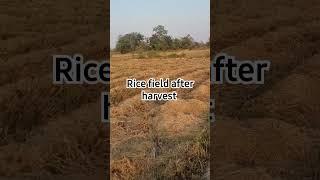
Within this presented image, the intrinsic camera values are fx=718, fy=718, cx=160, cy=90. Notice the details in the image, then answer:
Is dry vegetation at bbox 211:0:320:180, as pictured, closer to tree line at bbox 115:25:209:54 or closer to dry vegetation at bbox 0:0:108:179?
tree line at bbox 115:25:209:54

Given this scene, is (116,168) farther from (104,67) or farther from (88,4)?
(88,4)

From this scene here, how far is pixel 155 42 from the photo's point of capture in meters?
4.40

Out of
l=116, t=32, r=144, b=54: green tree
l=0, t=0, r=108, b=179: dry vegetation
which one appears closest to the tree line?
l=116, t=32, r=144, b=54: green tree

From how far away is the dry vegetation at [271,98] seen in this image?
434cm

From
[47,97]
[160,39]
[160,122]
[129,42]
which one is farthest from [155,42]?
[47,97]

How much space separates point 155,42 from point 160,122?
1.63 ft

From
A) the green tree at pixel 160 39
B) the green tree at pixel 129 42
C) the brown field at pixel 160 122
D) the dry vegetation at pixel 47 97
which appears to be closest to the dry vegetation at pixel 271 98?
the brown field at pixel 160 122

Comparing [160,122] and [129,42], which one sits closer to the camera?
[129,42]

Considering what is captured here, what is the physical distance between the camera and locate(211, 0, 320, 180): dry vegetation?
4336 millimetres

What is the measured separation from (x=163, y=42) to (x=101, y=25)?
0.39 meters

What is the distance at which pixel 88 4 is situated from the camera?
4.37 meters

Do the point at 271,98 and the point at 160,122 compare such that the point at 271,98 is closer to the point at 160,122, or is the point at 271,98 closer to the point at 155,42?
the point at 160,122

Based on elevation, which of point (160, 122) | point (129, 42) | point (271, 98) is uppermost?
point (129, 42)

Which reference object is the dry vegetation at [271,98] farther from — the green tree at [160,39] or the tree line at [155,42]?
the green tree at [160,39]
